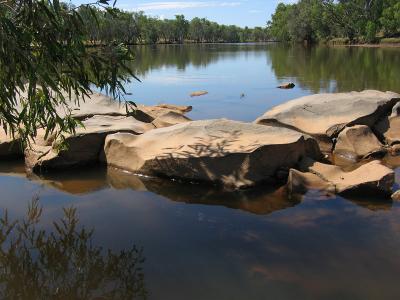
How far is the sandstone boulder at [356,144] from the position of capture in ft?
36.6

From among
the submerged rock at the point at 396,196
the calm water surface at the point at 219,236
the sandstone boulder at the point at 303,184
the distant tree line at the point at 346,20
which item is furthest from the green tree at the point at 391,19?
the calm water surface at the point at 219,236

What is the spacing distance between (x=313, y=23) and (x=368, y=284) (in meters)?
101

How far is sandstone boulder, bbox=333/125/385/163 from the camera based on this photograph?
1116 centimetres

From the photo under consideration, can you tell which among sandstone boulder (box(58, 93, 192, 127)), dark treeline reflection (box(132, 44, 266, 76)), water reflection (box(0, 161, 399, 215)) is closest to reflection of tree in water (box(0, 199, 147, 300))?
water reflection (box(0, 161, 399, 215))

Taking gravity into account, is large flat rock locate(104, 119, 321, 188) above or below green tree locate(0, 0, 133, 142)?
below

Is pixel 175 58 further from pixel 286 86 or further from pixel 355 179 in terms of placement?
pixel 355 179

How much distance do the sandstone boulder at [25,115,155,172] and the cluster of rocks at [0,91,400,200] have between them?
0.02m

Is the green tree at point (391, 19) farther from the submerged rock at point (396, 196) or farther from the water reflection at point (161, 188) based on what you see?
the water reflection at point (161, 188)

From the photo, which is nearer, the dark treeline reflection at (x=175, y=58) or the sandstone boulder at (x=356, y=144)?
the sandstone boulder at (x=356, y=144)

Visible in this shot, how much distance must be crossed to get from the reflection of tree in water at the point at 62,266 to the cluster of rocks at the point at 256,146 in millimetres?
2601

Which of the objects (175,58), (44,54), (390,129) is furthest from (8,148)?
(175,58)

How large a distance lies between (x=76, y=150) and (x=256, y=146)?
421 centimetres

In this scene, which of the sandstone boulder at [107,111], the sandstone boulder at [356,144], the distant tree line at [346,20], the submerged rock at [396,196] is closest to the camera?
the submerged rock at [396,196]

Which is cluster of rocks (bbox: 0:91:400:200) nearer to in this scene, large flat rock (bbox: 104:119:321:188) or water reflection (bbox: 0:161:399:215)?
large flat rock (bbox: 104:119:321:188)
